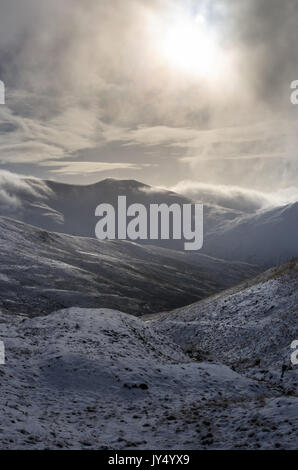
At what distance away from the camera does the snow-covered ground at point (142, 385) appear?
49.5ft

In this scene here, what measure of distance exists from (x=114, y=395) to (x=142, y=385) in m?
1.85

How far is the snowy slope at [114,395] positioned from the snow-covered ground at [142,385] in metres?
0.06

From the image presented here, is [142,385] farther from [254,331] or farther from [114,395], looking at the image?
[254,331]

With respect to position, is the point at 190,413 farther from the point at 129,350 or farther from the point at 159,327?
the point at 159,327

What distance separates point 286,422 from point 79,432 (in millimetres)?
8866

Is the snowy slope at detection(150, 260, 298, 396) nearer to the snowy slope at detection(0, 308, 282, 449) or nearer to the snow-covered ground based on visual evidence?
the snow-covered ground

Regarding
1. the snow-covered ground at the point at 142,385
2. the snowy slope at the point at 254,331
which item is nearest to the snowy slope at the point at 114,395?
the snow-covered ground at the point at 142,385

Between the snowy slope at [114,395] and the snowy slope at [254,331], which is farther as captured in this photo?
the snowy slope at [254,331]

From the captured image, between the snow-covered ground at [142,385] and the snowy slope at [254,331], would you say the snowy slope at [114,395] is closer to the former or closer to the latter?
the snow-covered ground at [142,385]

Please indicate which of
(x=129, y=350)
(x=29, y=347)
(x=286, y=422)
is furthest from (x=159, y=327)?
(x=286, y=422)

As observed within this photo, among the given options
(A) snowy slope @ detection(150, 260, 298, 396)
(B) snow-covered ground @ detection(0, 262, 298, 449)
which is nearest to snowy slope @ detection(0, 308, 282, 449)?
(B) snow-covered ground @ detection(0, 262, 298, 449)

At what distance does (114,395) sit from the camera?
21.0 metres

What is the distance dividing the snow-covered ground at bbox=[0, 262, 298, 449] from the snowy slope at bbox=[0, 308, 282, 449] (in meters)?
0.06

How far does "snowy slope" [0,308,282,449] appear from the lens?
15133 mm
